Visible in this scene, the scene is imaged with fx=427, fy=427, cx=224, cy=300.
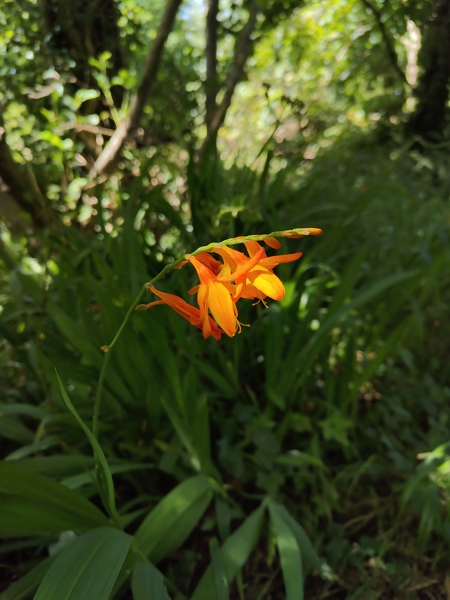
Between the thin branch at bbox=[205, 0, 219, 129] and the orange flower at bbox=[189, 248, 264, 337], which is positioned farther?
the thin branch at bbox=[205, 0, 219, 129]

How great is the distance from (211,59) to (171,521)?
6.50 feet

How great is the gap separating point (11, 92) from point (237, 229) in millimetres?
1135

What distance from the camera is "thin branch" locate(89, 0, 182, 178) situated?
1.60 m

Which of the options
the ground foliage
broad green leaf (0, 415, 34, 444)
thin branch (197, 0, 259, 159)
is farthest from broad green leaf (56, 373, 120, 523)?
thin branch (197, 0, 259, 159)

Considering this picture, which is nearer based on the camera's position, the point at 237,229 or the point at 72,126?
the point at 237,229

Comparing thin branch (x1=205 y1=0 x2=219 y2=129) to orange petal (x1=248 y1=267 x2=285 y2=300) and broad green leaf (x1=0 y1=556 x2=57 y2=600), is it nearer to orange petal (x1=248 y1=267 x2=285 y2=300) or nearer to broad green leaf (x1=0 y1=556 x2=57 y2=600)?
orange petal (x1=248 y1=267 x2=285 y2=300)

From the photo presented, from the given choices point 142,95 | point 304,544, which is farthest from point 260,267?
point 142,95

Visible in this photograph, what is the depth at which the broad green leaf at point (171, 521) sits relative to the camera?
0.87m

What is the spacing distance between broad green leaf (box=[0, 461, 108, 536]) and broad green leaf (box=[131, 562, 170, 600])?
0.45ft

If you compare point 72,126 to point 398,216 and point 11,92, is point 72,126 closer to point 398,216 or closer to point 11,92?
point 11,92

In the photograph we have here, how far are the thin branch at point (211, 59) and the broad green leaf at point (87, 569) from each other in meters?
1.78

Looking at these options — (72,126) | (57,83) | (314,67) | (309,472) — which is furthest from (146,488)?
(314,67)

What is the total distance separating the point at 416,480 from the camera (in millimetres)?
1051

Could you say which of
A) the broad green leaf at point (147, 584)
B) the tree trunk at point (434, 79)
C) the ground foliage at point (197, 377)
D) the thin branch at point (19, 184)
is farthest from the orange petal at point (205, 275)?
the tree trunk at point (434, 79)
